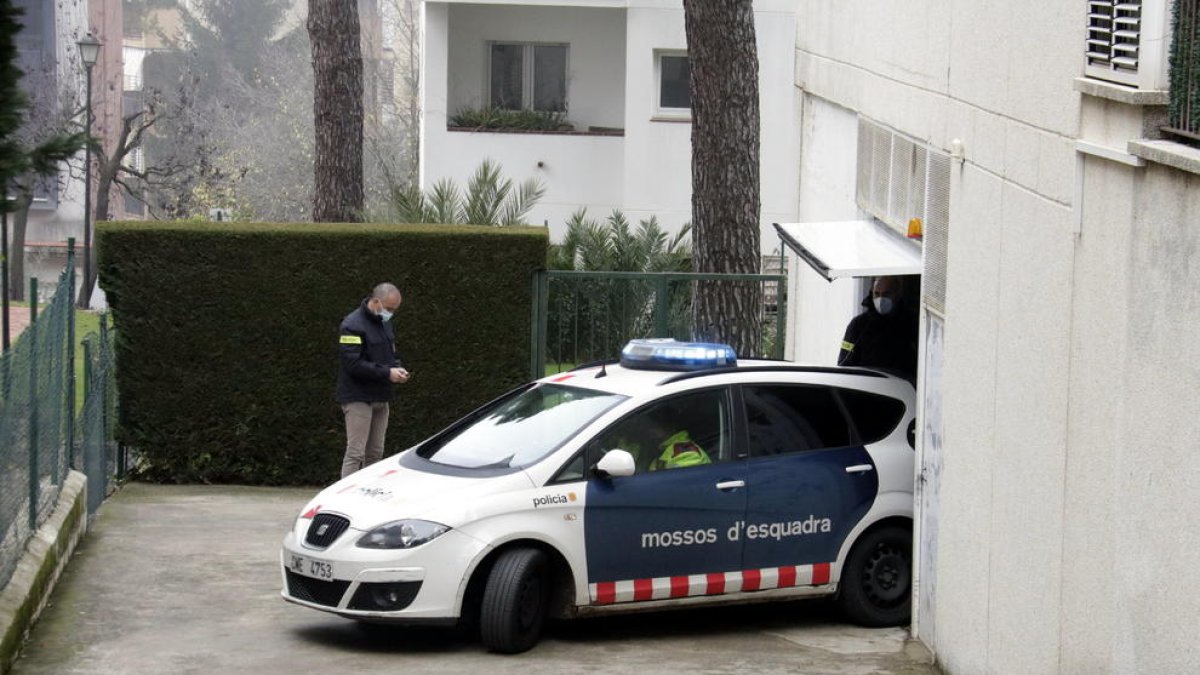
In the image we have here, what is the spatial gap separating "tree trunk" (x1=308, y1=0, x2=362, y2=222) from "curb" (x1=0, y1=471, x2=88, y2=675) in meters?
7.48

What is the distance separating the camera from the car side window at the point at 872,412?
10.5 m

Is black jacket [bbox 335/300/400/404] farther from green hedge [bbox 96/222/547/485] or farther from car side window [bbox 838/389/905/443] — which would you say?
car side window [bbox 838/389/905/443]

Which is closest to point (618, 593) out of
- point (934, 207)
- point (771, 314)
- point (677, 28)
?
point (934, 207)

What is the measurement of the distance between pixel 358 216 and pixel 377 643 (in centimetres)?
1064

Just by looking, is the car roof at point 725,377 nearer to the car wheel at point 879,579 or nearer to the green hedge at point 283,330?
the car wheel at point 879,579

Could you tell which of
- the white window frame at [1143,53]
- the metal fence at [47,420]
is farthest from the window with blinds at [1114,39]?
the metal fence at [47,420]

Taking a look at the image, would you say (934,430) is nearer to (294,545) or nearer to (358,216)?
(294,545)

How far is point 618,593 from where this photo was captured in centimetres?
970

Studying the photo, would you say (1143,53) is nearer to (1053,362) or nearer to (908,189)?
(1053,362)

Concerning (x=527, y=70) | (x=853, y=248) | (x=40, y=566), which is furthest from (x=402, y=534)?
(x=527, y=70)

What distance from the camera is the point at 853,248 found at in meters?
11.4

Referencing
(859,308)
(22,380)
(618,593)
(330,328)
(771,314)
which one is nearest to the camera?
(618,593)

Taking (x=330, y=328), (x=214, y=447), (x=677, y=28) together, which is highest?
(x=677, y=28)

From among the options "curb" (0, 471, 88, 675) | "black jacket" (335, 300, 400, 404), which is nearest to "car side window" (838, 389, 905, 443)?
"black jacket" (335, 300, 400, 404)
